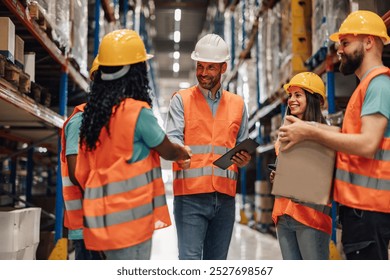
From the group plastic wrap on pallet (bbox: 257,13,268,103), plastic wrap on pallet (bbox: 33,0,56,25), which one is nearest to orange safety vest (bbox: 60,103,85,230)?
plastic wrap on pallet (bbox: 33,0,56,25)

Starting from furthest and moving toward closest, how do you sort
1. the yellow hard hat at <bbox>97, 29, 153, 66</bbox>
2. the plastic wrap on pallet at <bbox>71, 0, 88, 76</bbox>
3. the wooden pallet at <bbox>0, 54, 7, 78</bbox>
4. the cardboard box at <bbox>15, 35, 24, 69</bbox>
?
the plastic wrap on pallet at <bbox>71, 0, 88, 76</bbox>, the cardboard box at <bbox>15, 35, 24, 69</bbox>, the wooden pallet at <bbox>0, 54, 7, 78</bbox>, the yellow hard hat at <bbox>97, 29, 153, 66</bbox>

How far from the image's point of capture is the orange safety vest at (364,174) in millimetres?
2199

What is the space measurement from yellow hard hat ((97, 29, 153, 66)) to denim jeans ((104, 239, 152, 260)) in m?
0.84

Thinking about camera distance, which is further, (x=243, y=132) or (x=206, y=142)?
(x=243, y=132)

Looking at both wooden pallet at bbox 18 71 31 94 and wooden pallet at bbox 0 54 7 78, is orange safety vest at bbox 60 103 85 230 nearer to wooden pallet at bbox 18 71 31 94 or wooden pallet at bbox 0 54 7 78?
wooden pallet at bbox 0 54 7 78

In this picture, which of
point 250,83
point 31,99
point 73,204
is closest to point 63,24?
point 31,99

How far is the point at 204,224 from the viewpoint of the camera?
2.90m

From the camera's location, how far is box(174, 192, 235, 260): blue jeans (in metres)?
2.84

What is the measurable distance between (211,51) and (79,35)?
3446 mm

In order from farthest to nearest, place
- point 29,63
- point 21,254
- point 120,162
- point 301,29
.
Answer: point 301,29, point 29,63, point 21,254, point 120,162

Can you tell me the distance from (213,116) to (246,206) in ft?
27.6

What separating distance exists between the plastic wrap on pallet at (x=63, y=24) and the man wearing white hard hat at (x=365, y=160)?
3.41 metres

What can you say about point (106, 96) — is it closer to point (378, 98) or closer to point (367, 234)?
point (378, 98)
